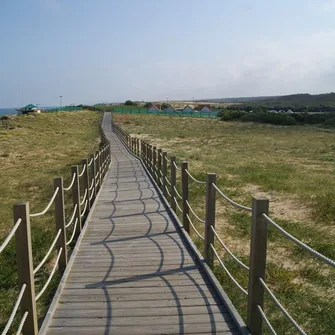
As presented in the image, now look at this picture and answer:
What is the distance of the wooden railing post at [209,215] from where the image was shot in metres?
5.04

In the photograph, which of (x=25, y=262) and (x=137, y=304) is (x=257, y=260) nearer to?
(x=137, y=304)

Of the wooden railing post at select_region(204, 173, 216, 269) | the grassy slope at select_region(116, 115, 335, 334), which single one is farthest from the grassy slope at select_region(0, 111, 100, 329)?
the grassy slope at select_region(116, 115, 335, 334)

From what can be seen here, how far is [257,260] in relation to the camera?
3.37 meters

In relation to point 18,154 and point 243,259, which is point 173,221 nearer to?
point 243,259

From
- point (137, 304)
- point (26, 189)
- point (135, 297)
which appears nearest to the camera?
point (137, 304)

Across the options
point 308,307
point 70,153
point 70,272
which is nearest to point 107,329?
point 70,272

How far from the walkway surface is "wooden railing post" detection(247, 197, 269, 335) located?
0.76ft

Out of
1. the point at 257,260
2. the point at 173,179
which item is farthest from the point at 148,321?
the point at 173,179

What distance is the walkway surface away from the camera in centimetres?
363

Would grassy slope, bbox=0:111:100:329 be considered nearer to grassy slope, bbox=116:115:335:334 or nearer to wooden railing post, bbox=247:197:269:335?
wooden railing post, bbox=247:197:269:335

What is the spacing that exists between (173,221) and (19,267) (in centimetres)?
435

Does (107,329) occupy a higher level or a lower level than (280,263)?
higher

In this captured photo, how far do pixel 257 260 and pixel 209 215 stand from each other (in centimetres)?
183

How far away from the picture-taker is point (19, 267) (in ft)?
10.9
